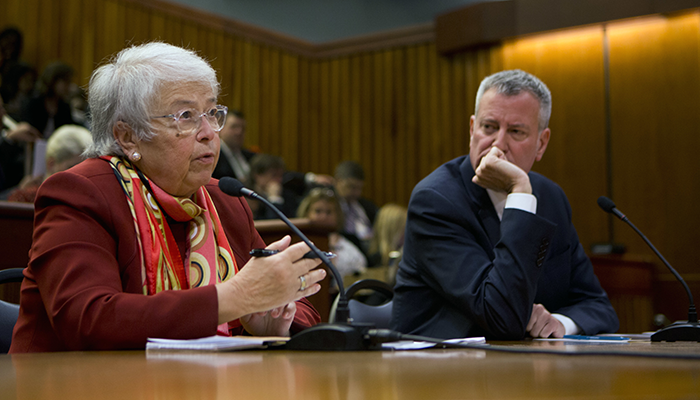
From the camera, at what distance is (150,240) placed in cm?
158

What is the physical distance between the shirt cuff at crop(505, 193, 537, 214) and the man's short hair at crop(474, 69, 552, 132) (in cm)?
44

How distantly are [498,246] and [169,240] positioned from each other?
2.92ft

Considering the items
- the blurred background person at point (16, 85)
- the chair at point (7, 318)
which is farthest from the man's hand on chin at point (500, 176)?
the blurred background person at point (16, 85)

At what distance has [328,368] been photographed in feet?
3.17

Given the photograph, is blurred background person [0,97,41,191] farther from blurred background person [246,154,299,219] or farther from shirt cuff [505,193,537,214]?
shirt cuff [505,193,537,214]

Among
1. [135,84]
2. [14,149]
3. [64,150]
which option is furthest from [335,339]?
[14,149]

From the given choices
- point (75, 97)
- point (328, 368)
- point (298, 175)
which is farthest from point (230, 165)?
point (328, 368)

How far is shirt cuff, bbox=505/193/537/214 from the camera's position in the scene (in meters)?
1.94

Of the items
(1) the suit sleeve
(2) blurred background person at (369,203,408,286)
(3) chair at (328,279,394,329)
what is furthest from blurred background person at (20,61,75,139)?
(1) the suit sleeve

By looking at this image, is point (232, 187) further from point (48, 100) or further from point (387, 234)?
point (48, 100)

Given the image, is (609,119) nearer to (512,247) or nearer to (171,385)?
(512,247)

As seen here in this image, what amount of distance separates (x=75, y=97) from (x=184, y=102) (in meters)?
4.70

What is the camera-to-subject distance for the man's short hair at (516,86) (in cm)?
226

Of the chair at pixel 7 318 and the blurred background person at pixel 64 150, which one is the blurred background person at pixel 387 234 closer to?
the blurred background person at pixel 64 150
